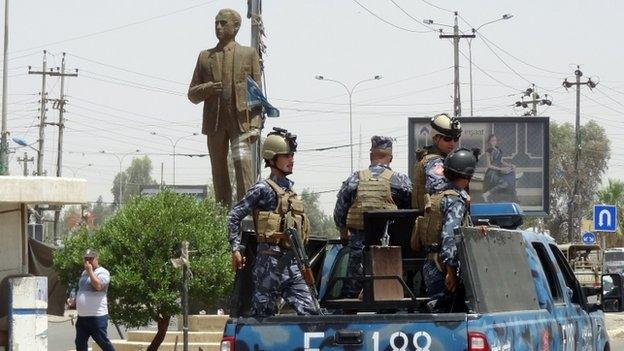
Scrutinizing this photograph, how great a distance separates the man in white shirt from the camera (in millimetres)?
16703

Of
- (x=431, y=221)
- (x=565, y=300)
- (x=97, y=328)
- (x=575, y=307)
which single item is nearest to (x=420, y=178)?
(x=431, y=221)

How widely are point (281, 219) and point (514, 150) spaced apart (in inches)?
1090

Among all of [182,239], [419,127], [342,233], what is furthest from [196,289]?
[419,127]

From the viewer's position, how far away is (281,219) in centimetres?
988

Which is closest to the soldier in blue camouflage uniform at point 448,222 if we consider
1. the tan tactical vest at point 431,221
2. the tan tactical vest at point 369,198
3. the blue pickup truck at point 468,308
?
the tan tactical vest at point 431,221

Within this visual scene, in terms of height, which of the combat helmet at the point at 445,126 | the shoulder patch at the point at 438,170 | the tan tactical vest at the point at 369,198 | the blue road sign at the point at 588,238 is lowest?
the blue road sign at the point at 588,238

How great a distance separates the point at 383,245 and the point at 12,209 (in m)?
7.28

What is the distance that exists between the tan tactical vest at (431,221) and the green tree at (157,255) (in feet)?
28.1

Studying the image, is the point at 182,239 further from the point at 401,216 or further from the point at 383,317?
the point at 383,317

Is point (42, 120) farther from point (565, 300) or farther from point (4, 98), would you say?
point (565, 300)

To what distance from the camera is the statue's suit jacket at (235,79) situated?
20031 millimetres

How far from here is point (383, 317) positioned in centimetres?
841

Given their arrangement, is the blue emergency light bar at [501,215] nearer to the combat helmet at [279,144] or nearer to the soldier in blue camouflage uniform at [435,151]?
the soldier in blue camouflage uniform at [435,151]

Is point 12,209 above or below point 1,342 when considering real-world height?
above
